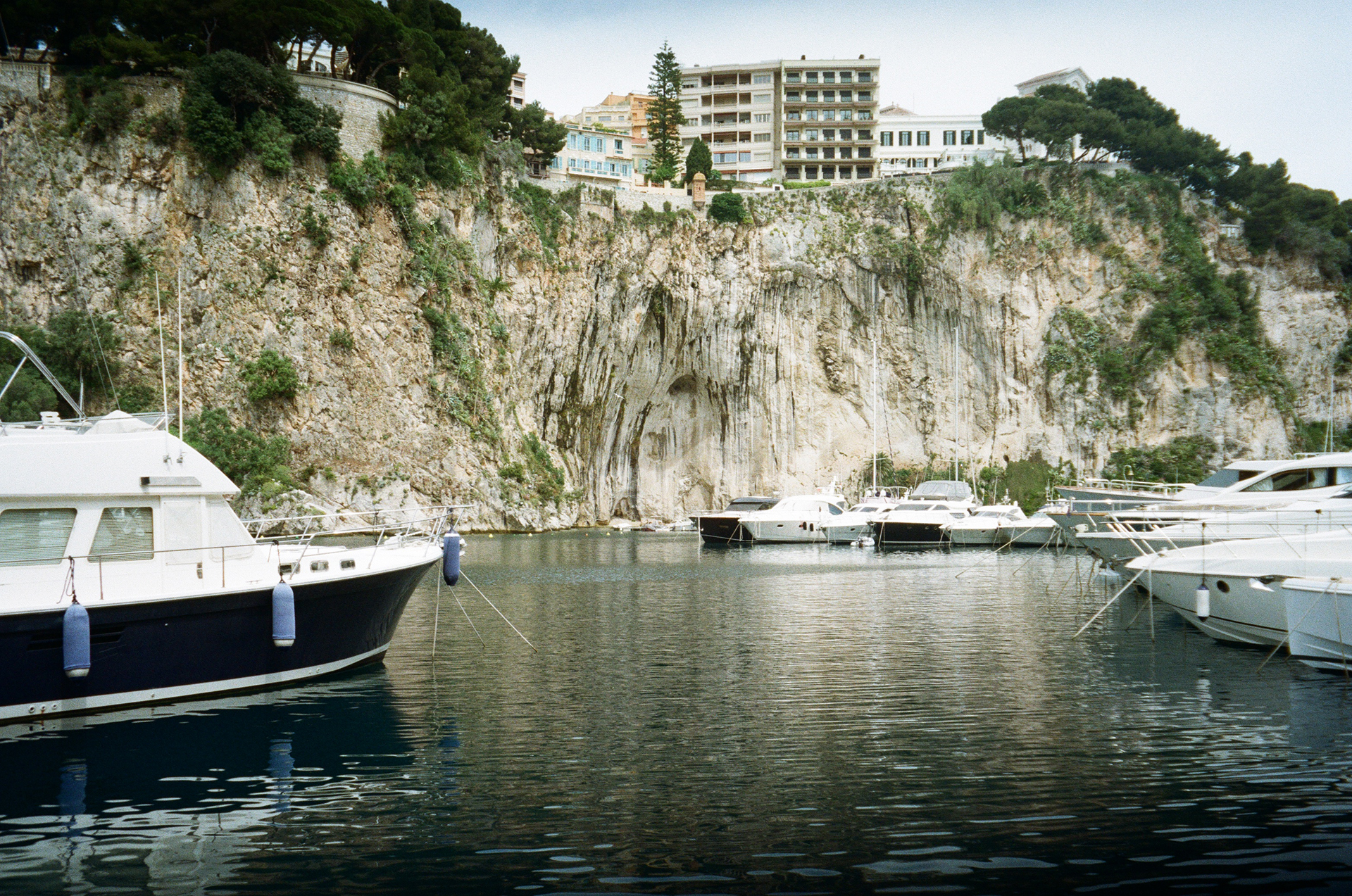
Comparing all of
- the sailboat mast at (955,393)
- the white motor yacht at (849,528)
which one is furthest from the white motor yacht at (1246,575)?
the sailboat mast at (955,393)

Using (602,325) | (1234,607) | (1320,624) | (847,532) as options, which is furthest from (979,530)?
(1320,624)

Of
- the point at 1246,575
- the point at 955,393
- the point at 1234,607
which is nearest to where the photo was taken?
the point at 1246,575

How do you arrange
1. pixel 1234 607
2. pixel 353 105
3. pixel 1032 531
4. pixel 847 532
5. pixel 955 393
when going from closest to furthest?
pixel 1234 607 < pixel 1032 531 < pixel 847 532 < pixel 353 105 < pixel 955 393

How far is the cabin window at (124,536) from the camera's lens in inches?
637

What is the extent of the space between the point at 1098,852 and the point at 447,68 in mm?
69130

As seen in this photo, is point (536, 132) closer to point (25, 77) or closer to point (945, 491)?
point (25, 77)

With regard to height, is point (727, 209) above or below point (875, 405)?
above

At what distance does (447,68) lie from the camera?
6975cm

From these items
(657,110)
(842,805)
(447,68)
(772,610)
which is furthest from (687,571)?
(657,110)

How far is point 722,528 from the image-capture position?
5953 cm

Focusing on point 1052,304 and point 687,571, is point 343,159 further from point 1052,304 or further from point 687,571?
point 1052,304

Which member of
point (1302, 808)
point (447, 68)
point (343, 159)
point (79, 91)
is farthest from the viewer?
point (447, 68)

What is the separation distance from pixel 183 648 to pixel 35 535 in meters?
2.72

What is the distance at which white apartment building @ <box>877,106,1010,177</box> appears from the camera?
10562 centimetres
